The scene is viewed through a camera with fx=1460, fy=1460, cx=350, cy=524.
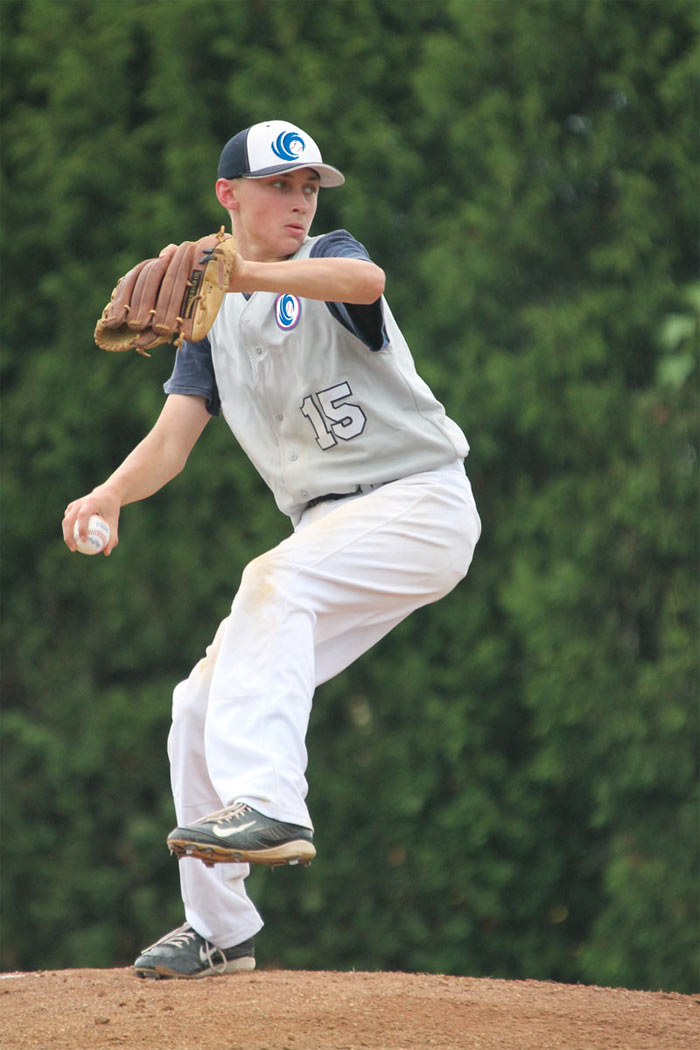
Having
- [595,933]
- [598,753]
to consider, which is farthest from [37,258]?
[595,933]

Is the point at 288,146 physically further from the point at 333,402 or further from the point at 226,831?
the point at 226,831

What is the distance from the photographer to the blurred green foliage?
7.54m

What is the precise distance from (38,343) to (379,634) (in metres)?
5.51

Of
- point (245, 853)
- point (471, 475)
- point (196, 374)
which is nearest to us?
point (245, 853)

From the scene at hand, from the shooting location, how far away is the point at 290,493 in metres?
4.69

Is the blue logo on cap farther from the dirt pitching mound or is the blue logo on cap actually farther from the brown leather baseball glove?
the dirt pitching mound

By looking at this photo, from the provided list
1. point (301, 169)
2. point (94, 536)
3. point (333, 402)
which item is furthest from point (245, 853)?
point (301, 169)

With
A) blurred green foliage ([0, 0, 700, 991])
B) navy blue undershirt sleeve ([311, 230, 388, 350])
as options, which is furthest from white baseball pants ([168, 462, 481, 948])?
blurred green foliage ([0, 0, 700, 991])

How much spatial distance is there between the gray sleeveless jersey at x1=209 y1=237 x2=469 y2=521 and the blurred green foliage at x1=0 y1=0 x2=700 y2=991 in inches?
115

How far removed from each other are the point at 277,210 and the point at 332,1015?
96.1 inches

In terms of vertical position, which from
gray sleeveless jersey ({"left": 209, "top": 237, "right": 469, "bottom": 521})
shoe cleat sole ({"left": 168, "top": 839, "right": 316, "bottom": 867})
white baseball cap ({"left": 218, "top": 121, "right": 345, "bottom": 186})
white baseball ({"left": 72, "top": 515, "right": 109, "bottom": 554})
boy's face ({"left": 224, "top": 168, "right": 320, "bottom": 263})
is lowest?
shoe cleat sole ({"left": 168, "top": 839, "right": 316, "bottom": 867})

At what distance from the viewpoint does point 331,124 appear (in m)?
8.48

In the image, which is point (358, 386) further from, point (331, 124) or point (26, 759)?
point (26, 759)

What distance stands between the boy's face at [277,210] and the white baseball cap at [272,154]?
0.04 meters
